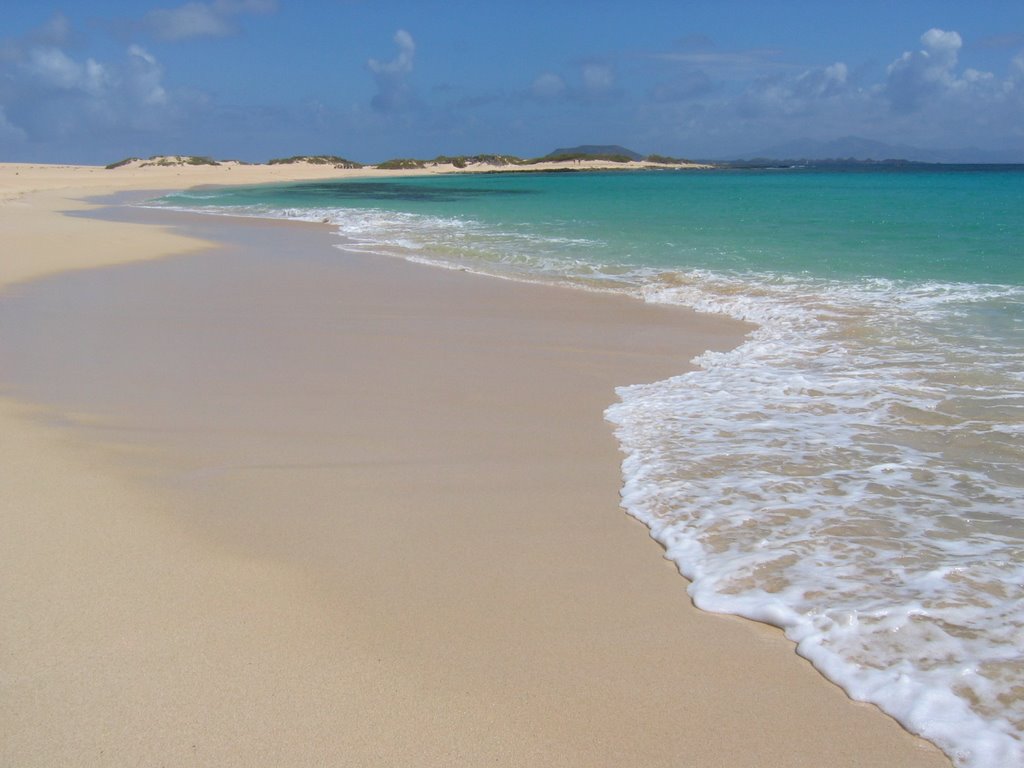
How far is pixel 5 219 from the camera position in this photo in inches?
806

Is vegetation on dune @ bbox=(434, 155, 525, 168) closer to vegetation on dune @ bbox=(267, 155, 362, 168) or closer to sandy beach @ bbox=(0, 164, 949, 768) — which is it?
vegetation on dune @ bbox=(267, 155, 362, 168)

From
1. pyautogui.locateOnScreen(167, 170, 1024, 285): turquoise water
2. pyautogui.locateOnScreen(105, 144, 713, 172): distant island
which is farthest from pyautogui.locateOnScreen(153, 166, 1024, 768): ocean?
pyautogui.locateOnScreen(105, 144, 713, 172): distant island

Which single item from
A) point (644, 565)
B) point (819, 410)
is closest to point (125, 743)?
point (644, 565)

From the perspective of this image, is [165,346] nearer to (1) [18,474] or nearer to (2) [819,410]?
(1) [18,474]

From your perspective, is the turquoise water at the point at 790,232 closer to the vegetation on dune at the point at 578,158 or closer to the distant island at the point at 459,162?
the distant island at the point at 459,162

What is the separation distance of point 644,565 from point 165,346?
557 centimetres

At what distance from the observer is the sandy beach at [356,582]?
251 cm

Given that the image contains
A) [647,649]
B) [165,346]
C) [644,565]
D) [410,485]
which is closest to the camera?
[647,649]

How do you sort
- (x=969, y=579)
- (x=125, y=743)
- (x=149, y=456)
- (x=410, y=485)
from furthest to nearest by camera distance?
(x=149, y=456) < (x=410, y=485) < (x=969, y=579) < (x=125, y=743)


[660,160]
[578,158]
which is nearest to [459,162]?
[578,158]

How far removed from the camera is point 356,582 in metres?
3.38

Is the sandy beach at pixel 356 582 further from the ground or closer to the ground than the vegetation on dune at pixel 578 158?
closer to the ground

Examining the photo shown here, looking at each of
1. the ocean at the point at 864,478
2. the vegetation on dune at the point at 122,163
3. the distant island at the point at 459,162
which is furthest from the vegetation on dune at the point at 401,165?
the ocean at the point at 864,478

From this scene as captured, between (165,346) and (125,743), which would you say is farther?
(165,346)
